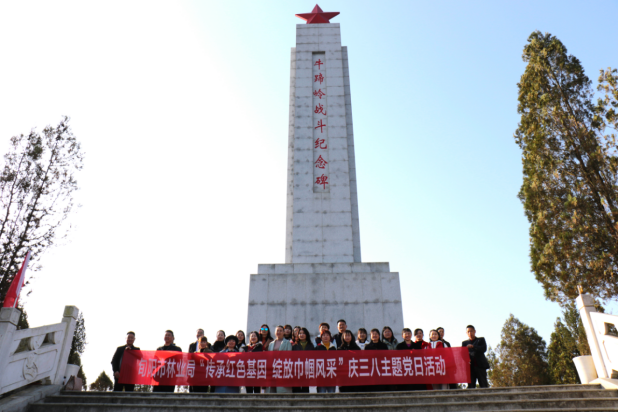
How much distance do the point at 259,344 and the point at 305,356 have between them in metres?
0.85

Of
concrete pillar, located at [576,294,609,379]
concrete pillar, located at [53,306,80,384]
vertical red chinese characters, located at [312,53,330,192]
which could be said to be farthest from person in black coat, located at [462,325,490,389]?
vertical red chinese characters, located at [312,53,330,192]

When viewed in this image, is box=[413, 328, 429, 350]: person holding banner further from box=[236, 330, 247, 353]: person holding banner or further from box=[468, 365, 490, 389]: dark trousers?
box=[236, 330, 247, 353]: person holding banner

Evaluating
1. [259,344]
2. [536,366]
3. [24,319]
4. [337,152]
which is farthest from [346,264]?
[536,366]

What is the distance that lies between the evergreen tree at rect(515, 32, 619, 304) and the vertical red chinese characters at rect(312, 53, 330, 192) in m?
6.12

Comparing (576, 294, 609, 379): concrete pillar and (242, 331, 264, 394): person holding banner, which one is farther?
(242, 331, 264, 394): person holding banner

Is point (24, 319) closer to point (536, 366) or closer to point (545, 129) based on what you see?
point (545, 129)

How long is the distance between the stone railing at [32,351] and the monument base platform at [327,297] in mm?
4751

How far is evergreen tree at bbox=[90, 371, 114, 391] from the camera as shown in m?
25.6

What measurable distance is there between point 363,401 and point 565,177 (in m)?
9.52

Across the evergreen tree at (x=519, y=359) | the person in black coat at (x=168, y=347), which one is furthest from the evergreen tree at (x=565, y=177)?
the evergreen tree at (x=519, y=359)

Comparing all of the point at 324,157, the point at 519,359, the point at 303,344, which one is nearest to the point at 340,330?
the point at 303,344

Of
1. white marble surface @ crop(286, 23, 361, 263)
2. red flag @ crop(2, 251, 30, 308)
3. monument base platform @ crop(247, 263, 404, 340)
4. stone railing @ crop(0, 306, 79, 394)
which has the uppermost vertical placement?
white marble surface @ crop(286, 23, 361, 263)

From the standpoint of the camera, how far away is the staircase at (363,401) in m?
5.44

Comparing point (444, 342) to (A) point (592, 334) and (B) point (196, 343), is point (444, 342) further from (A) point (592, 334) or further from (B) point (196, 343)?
(B) point (196, 343)
